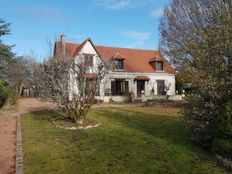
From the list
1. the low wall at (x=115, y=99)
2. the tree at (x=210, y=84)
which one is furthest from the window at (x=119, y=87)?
the tree at (x=210, y=84)

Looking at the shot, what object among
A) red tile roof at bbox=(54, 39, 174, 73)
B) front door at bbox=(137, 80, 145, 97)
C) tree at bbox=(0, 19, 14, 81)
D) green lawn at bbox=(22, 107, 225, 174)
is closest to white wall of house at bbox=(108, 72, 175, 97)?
front door at bbox=(137, 80, 145, 97)

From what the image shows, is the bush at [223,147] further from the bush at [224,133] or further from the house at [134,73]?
the house at [134,73]

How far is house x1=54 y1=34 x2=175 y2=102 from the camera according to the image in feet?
119

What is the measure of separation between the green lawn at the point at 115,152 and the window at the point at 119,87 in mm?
23718

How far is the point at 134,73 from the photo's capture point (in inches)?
1540

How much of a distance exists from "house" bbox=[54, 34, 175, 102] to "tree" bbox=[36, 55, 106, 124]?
18612 mm

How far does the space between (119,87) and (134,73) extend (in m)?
2.95

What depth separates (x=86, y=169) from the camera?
298 inches

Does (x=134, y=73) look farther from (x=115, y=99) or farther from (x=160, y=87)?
(x=115, y=99)

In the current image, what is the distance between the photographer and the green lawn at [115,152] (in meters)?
7.59

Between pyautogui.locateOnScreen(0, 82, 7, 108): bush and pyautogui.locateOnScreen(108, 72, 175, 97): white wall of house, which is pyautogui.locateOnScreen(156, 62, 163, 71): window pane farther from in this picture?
pyautogui.locateOnScreen(0, 82, 7, 108): bush

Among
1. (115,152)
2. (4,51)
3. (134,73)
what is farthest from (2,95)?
(115,152)

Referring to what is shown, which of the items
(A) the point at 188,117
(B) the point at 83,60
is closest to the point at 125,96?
(B) the point at 83,60

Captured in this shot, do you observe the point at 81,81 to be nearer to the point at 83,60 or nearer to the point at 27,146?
the point at 83,60
